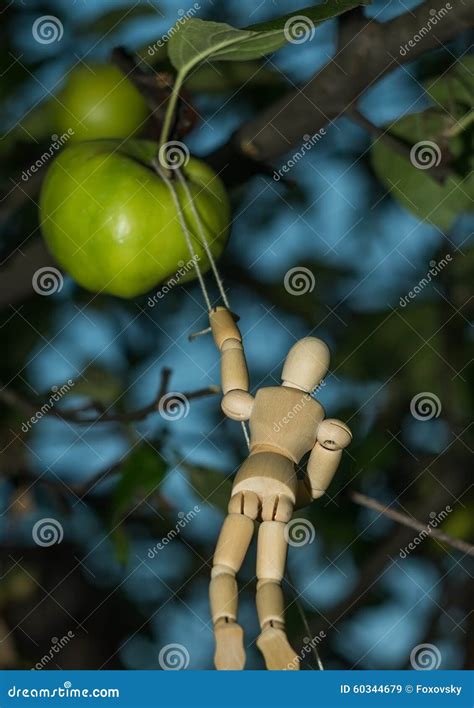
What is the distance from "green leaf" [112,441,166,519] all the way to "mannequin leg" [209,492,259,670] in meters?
0.32

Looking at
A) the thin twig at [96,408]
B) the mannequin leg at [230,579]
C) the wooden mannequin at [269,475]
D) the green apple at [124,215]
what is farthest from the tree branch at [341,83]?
the mannequin leg at [230,579]

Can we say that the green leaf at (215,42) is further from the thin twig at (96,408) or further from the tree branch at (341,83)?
the thin twig at (96,408)

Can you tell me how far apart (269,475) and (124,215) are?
0.96 ft

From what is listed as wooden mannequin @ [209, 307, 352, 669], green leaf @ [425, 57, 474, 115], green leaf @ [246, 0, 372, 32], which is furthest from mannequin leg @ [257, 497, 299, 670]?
green leaf @ [425, 57, 474, 115]

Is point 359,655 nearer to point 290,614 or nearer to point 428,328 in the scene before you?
point 290,614

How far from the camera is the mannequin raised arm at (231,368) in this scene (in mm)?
585

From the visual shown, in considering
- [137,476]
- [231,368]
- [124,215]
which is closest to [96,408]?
[137,476]

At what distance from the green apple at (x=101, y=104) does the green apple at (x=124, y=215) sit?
4.1 inches

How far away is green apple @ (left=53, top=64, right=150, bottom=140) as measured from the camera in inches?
35.5

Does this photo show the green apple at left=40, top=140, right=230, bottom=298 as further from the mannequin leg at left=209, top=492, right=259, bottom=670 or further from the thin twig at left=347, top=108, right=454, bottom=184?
the mannequin leg at left=209, top=492, right=259, bottom=670

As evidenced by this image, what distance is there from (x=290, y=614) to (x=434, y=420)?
288 mm

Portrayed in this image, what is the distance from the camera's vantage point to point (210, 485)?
990 mm

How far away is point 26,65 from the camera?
3.45 ft
